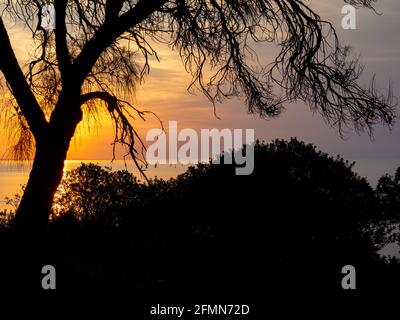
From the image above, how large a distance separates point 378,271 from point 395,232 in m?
9.92

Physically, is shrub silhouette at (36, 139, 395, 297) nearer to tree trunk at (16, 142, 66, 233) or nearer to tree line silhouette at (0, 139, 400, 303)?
tree line silhouette at (0, 139, 400, 303)

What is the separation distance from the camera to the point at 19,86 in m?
11.4

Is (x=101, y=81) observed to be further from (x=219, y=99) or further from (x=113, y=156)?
(x=219, y=99)

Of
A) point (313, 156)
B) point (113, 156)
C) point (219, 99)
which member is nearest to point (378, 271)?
point (313, 156)

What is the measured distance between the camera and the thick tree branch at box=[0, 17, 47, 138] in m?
11.4

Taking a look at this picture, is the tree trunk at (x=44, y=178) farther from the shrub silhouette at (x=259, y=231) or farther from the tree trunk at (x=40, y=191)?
the shrub silhouette at (x=259, y=231)

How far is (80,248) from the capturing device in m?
18.5

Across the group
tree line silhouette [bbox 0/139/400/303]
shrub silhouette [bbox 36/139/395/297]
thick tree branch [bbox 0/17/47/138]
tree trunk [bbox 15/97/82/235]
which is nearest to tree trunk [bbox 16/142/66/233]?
tree trunk [bbox 15/97/82/235]

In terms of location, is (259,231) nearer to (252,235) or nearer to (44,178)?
(252,235)

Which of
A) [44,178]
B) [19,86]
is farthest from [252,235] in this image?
[19,86]

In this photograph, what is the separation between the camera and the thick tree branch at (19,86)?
1135cm

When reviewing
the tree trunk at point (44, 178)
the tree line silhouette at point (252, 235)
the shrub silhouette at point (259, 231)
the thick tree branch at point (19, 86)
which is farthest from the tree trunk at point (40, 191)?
the shrub silhouette at point (259, 231)

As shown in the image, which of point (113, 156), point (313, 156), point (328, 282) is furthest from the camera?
point (313, 156)
